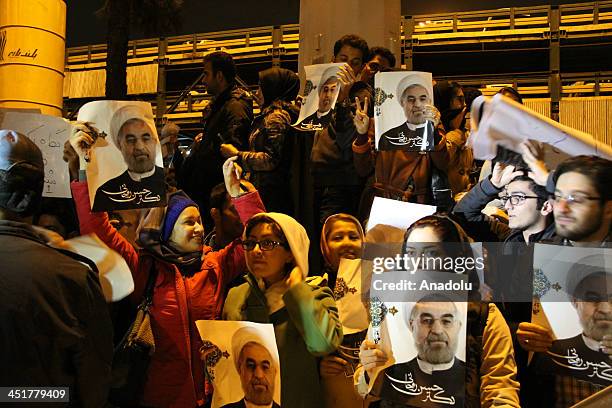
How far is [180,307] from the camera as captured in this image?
10.7 feet

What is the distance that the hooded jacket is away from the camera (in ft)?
9.78

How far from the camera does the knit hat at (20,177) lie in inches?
106

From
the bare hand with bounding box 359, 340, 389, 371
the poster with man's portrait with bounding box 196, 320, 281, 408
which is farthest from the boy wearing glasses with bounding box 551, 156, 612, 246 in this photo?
the poster with man's portrait with bounding box 196, 320, 281, 408

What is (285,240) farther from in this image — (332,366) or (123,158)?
(123,158)

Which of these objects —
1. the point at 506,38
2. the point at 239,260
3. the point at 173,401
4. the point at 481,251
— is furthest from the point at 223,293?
the point at 506,38

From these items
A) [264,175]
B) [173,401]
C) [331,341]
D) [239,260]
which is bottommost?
[173,401]

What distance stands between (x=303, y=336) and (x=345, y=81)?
1316 mm

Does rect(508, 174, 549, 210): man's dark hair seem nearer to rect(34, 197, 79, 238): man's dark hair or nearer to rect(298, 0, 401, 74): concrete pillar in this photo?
rect(34, 197, 79, 238): man's dark hair

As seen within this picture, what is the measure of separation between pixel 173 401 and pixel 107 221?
77cm

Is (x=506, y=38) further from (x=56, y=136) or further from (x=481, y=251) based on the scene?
(x=56, y=136)

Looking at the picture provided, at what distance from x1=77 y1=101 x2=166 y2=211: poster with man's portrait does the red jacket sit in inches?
3.3

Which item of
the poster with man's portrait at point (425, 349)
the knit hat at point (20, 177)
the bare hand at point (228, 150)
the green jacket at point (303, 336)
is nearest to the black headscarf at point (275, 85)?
the bare hand at point (228, 150)

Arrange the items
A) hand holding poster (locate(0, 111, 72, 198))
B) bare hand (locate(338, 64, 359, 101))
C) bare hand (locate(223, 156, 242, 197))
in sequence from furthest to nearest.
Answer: bare hand (locate(338, 64, 359, 101))
bare hand (locate(223, 156, 242, 197))
hand holding poster (locate(0, 111, 72, 198))

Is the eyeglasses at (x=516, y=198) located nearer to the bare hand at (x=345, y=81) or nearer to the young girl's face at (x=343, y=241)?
the young girl's face at (x=343, y=241)
